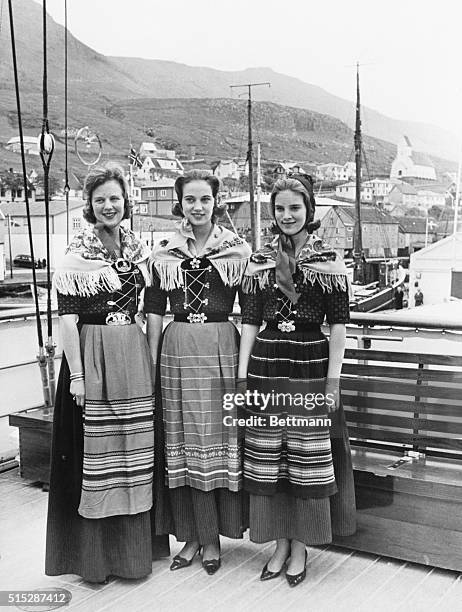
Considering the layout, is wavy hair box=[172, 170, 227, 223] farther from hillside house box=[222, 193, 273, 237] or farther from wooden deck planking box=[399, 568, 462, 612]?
wooden deck planking box=[399, 568, 462, 612]

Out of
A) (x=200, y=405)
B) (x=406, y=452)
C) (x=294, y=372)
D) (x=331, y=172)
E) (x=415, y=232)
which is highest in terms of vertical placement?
(x=331, y=172)

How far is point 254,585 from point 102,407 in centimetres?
80

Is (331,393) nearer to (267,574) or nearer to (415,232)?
(267,574)

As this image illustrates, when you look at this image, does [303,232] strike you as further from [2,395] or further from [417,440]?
[2,395]

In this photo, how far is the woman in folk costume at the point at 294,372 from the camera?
2275 mm

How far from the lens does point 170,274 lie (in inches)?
93.8

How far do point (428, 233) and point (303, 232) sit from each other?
5.91 ft

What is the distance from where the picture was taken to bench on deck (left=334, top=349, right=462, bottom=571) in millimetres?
2451

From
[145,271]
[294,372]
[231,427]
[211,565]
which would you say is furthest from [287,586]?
[145,271]

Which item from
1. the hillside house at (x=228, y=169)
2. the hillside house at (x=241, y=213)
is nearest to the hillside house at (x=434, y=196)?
the hillside house at (x=228, y=169)

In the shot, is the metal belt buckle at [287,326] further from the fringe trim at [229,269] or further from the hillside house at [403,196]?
the hillside house at [403,196]

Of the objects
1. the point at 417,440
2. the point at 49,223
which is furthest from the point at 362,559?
the point at 49,223

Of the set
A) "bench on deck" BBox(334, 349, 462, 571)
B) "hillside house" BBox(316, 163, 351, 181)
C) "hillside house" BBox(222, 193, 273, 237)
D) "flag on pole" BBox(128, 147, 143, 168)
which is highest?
"flag on pole" BBox(128, 147, 143, 168)

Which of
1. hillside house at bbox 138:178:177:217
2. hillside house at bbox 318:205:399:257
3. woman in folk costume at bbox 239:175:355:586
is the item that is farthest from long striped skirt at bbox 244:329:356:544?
hillside house at bbox 138:178:177:217
